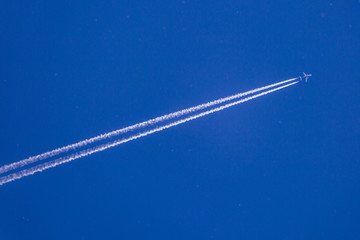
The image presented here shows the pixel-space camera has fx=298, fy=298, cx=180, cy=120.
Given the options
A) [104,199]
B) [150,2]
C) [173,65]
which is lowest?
[104,199]

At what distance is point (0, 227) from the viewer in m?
5.75

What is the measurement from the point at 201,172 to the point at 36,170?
10.5 ft

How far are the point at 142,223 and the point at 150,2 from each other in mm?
4420

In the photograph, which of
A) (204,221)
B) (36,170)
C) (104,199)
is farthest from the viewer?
(204,221)

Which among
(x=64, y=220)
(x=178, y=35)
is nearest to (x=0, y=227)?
(x=64, y=220)

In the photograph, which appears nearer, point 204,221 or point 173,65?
point 173,65

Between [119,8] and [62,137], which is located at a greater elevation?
[119,8]

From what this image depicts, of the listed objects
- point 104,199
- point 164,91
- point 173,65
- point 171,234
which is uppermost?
point 173,65

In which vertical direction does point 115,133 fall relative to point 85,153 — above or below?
above

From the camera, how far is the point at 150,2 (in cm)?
574

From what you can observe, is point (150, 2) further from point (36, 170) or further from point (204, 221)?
point (204, 221)

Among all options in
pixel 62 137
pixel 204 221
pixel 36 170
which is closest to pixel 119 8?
pixel 62 137

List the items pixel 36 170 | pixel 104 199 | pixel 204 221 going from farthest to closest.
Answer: pixel 204 221 → pixel 104 199 → pixel 36 170

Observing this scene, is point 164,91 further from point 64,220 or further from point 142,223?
point 64,220
